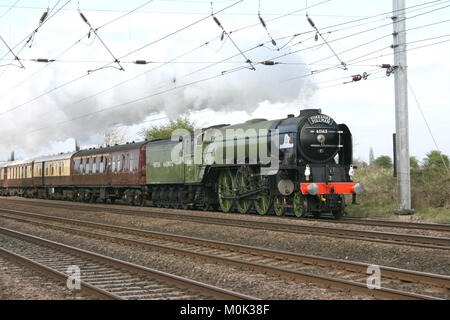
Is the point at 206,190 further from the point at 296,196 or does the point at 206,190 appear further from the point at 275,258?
the point at 275,258

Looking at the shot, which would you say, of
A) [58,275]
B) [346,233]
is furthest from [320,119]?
[58,275]

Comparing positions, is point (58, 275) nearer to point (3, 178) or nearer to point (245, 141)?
point (245, 141)

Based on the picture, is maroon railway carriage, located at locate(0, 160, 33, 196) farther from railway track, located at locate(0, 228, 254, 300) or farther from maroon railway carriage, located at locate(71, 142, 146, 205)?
railway track, located at locate(0, 228, 254, 300)

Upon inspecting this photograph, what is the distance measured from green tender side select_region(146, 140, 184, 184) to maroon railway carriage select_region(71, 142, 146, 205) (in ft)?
2.44

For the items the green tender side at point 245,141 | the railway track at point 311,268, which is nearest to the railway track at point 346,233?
the railway track at point 311,268

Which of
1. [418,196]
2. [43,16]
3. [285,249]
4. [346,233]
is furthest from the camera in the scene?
[418,196]

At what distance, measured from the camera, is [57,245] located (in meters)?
11.4

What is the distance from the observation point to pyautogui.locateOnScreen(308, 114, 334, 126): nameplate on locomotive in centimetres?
1587

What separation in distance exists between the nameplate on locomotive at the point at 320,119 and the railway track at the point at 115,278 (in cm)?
Answer: 872

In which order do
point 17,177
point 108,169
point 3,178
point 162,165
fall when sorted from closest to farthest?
point 162,165 → point 108,169 → point 17,177 → point 3,178

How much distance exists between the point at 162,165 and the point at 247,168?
6781mm

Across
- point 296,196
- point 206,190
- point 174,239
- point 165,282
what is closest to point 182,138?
point 206,190

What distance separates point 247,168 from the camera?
17203 millimetres
